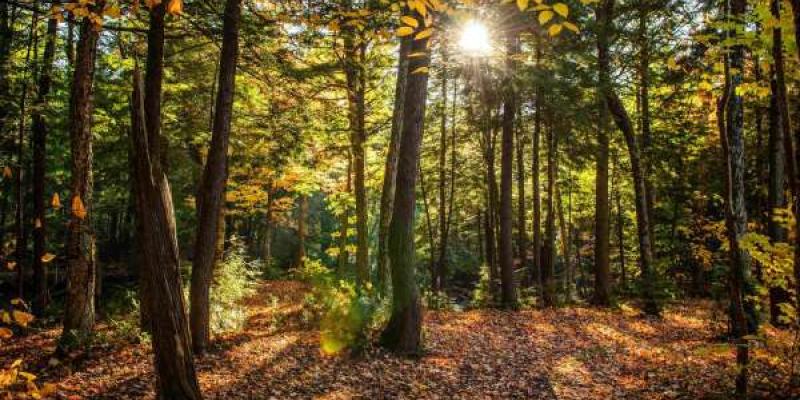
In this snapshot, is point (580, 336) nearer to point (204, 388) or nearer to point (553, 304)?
point (553, 304)

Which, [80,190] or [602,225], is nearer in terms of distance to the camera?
[80,190]

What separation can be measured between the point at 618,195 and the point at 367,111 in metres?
16.0

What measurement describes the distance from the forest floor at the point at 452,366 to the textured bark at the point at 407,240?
0.44m

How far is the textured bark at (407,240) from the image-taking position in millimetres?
8852

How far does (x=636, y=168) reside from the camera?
14555 millimetres

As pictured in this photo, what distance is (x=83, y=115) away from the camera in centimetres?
841

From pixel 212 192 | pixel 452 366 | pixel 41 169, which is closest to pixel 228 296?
pixel 212 192

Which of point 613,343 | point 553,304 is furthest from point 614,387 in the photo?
point 553,304

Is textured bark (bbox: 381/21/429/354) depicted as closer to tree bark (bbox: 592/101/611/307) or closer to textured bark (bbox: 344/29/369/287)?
textured bark (bbox: 344/29/369/287)

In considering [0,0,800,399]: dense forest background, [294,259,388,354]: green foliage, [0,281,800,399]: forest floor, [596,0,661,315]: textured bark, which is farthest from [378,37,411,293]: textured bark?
[596,0,661,315]: textured bark

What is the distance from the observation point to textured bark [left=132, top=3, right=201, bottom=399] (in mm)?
4379

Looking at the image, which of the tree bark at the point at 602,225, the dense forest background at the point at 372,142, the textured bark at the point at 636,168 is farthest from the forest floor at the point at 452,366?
the tree bark at the point at 602,225

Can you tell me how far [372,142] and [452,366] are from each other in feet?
34.6

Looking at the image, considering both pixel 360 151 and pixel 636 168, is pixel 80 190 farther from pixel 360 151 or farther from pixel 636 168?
pixel 636 168
